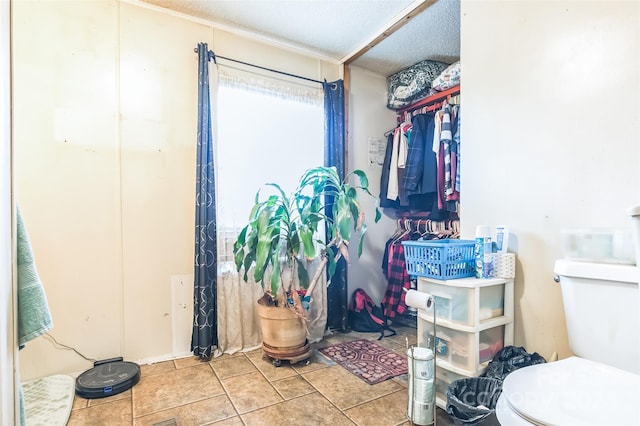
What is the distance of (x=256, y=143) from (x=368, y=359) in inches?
67.2

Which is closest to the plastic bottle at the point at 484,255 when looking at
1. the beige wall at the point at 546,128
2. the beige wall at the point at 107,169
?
the beige wall at the point at 546,128

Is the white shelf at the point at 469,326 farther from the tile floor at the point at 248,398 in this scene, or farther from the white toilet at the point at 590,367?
the tile floor at the point at 248,398

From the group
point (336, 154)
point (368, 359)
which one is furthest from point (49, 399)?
point (336, 154)

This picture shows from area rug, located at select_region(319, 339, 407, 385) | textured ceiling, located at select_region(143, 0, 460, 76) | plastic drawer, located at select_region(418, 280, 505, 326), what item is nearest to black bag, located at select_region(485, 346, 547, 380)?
plastic drawer, located at select_region(418, 280, 505, 326)

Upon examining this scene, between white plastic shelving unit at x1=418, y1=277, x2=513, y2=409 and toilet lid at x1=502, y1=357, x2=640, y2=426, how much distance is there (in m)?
0.40

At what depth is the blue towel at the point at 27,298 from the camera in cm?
91

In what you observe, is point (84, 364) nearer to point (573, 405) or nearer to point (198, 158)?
point (198, 158)

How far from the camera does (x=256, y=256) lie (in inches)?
78.5

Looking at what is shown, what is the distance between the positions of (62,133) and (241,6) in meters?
1.34

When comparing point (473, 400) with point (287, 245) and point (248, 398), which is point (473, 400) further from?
point (287, 245)

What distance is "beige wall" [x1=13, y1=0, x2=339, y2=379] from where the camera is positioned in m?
1.84

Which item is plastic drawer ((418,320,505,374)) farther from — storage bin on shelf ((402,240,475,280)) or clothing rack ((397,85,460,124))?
clothing rack ((397,85,460,124))

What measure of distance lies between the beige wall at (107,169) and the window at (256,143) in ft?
0.70

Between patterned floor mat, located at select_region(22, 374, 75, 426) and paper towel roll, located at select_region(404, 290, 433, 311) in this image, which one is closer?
paper towel roll, located at select_region(404, 290, 433, 311)
